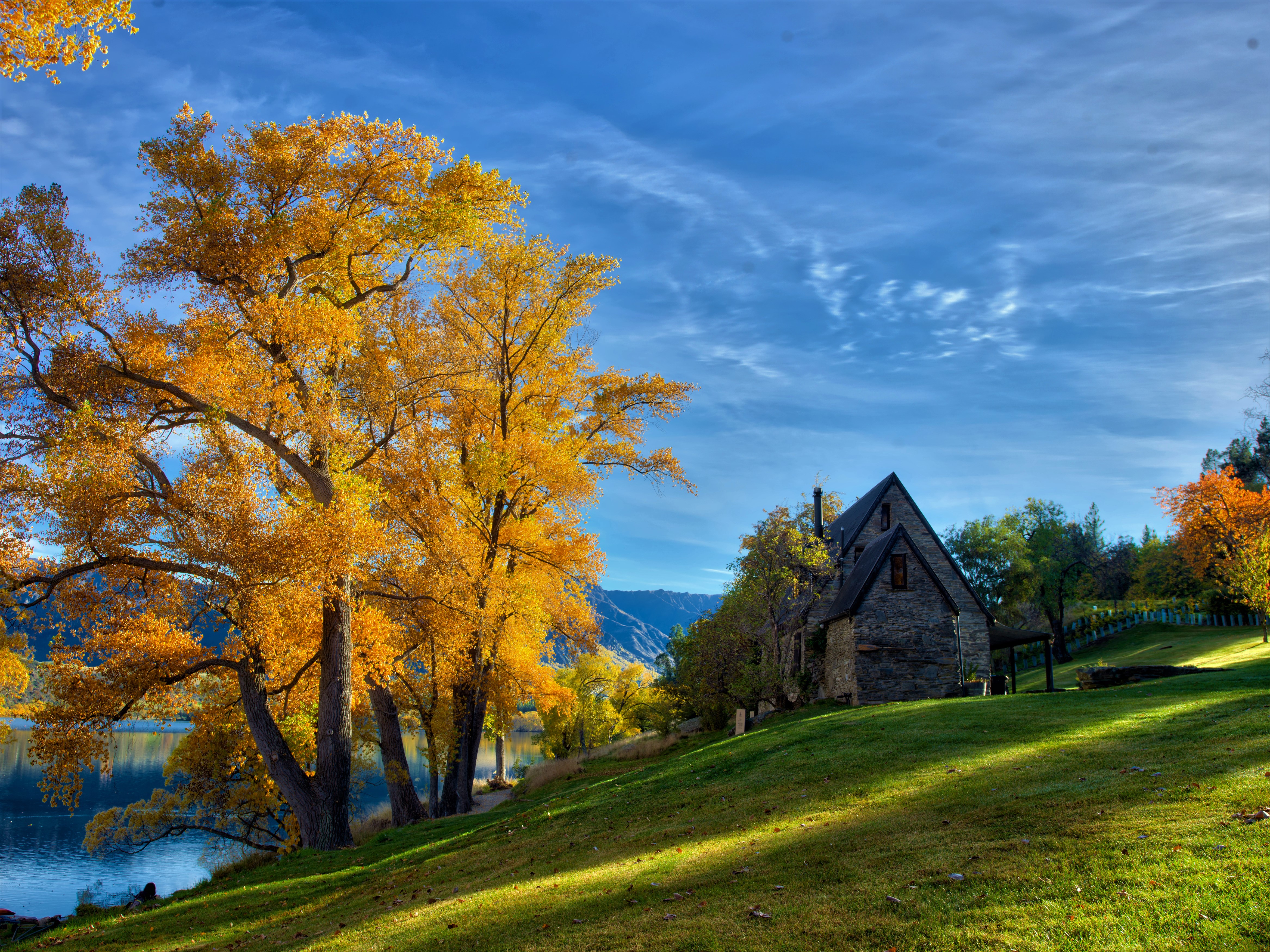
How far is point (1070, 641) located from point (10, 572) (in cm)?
6582

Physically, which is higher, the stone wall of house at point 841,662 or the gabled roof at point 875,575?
the gabled roof at point 875,575

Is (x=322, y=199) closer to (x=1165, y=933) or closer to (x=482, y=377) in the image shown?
(x=482, y=377)

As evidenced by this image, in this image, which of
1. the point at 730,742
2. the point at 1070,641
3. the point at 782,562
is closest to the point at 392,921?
the point at 730,742

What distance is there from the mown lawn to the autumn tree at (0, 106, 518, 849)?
3028 cm

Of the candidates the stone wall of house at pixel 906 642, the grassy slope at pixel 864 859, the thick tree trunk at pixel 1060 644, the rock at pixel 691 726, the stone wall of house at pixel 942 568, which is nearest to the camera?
the grassy slope at pixel 864 859

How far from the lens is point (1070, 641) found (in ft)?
193

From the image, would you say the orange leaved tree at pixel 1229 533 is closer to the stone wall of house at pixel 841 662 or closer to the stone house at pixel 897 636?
the stone house at pixel 897 636

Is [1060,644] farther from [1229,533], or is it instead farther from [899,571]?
[899,571]

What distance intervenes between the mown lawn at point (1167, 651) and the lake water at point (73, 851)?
118 feet

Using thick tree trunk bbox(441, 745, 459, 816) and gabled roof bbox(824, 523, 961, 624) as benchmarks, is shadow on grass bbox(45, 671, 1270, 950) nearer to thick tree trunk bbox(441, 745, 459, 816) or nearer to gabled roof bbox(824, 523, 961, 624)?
thick tree trunk bbox(441, 745, 459, 816)

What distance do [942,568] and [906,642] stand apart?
7455 mm

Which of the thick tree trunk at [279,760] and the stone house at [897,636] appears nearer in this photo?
the thick tree trunk at [279,760]

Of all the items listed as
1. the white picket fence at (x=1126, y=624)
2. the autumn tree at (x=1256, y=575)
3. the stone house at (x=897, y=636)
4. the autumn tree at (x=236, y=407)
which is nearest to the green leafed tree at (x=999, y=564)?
the white picket fence at (x=1126, y=624)

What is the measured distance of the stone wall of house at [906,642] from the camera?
29.8m
